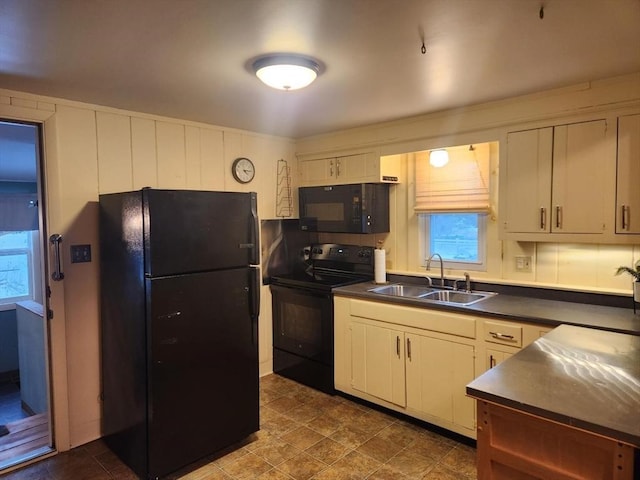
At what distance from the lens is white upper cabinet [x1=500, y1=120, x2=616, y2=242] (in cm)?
244

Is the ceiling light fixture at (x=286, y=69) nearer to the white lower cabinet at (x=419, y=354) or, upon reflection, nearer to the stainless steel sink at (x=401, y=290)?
the white lower cabinet at (x=419, y=354)

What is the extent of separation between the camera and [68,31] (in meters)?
1.70

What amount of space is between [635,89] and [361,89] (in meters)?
1.51

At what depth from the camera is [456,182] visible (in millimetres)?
3357

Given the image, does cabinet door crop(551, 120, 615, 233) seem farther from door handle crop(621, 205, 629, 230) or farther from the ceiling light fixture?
the ceiling light fixture

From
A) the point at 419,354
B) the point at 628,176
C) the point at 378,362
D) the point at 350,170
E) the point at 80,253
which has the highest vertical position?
the point at 350,170

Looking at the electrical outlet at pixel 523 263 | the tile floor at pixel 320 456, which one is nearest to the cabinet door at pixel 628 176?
the electrical outlet at pixel 523 263

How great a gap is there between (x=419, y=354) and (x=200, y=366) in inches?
56.5

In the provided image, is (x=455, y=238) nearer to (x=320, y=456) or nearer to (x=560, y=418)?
(x=320, y=456)

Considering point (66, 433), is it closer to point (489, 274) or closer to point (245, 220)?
point (245, 220)

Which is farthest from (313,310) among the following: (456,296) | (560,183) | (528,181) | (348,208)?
(560,183)

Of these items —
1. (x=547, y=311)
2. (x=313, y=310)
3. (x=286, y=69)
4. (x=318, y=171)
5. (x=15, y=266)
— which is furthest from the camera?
(x=15, y=266)

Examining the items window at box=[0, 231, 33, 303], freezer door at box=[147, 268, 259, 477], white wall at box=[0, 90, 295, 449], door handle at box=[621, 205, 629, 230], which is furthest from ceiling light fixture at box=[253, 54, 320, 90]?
window at box=[0, 231, 33, 303]

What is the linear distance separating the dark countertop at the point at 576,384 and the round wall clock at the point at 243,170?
268 centimetres
